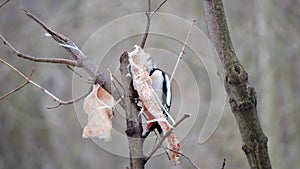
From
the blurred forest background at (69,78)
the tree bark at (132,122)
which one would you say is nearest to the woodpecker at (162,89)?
the tree bark at (132,122)

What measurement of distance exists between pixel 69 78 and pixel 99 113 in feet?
13.5

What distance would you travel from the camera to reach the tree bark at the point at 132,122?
37.1 inches

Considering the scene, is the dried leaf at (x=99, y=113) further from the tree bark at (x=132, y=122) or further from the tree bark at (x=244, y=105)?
the tree bark at (x=244, y=105)

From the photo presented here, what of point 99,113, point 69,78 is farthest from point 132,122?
point 69,78

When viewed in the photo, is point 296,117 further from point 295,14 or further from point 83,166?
point 83,166

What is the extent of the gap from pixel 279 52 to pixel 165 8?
1.07 metres

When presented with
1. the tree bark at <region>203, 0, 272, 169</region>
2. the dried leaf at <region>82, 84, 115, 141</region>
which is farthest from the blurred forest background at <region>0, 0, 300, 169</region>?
the tree bark at <region>203, 0, 272, 169</region>

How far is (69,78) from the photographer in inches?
202

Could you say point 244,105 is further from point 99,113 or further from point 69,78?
point 69,78

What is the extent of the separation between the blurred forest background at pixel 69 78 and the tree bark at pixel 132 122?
3.13 m

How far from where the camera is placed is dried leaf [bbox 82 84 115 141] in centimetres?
104

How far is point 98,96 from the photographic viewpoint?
1057 mm

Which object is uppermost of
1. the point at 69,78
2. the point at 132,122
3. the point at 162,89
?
the point at 69,78

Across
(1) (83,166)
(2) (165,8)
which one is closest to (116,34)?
(2) (165,8)
